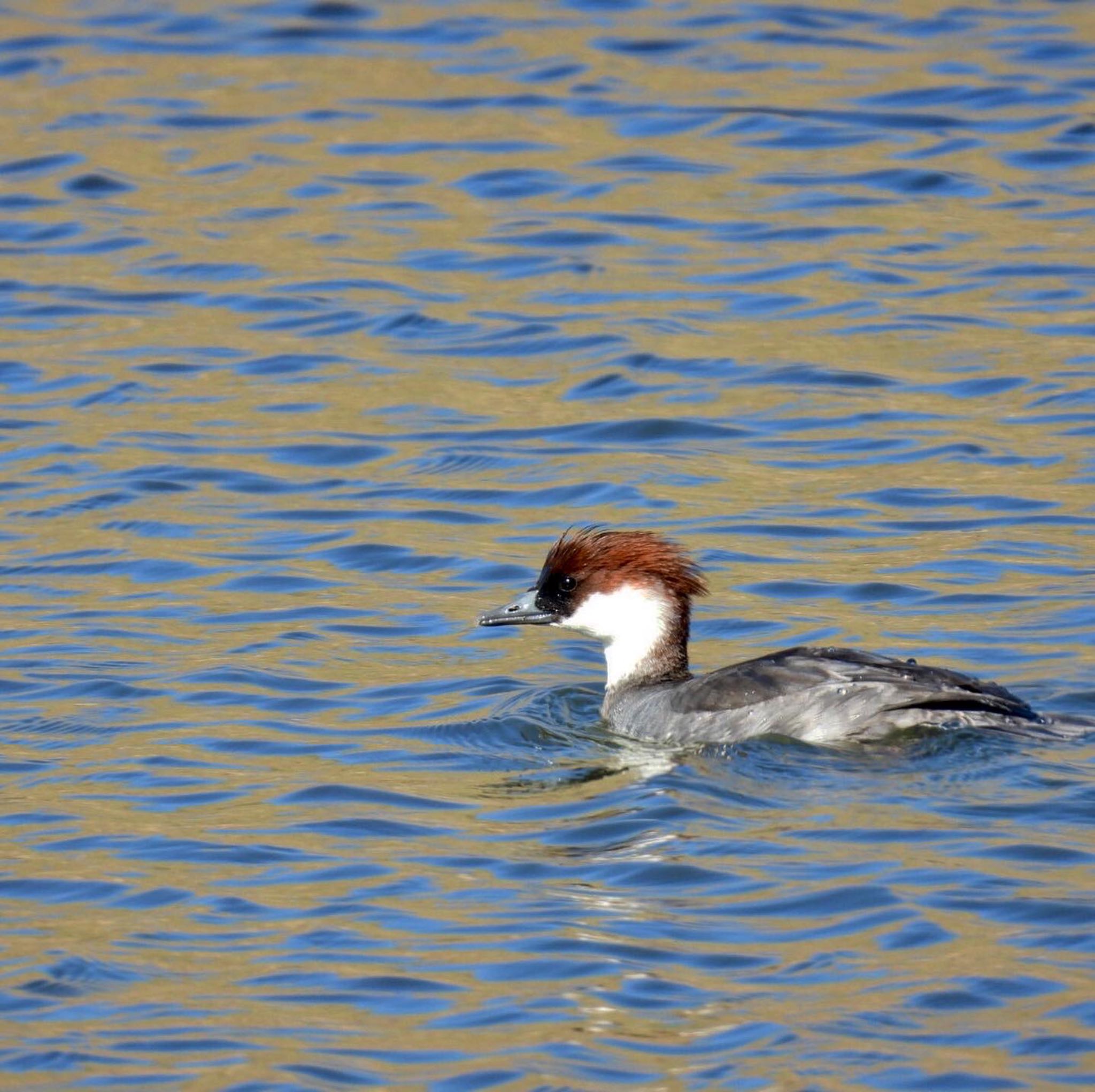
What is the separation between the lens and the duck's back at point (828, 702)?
8.92m

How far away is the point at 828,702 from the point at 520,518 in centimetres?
368

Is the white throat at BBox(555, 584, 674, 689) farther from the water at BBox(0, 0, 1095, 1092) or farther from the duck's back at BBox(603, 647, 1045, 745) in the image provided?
the duck's back at BBox(603, 647, 1045, 745)

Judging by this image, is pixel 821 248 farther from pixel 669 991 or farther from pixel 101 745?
pixel 669 991

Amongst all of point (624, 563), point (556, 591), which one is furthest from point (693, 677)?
point (556, 591)

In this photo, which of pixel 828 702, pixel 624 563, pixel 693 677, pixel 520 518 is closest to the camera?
pixel 828 702

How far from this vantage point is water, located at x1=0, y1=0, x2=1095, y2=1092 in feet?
22.9

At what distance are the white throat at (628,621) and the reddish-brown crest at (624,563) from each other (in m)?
0.07

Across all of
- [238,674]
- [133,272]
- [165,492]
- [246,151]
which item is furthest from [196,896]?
[246,151]

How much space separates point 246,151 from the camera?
18578mm

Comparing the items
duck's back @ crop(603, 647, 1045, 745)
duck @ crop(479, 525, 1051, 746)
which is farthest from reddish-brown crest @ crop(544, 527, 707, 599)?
duck's back @ crop(603, 647, 1045, 745)

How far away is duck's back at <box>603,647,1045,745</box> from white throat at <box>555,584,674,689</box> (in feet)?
1.78

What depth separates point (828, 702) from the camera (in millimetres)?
9195

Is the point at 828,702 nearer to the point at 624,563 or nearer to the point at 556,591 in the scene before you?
the point at 624,563

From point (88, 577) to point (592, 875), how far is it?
15.8 ft
